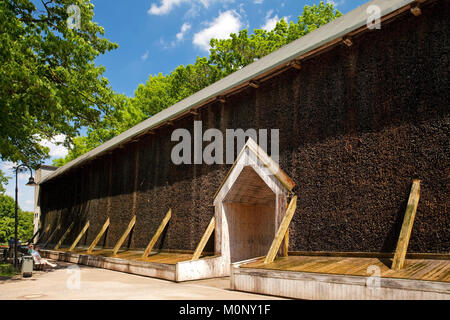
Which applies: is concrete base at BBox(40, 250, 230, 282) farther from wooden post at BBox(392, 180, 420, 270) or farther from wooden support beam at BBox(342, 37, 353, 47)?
wooden support beam at BBox(342, 37, 353, 47)

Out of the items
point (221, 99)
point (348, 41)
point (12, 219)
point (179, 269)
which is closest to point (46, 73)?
point (221, 99)

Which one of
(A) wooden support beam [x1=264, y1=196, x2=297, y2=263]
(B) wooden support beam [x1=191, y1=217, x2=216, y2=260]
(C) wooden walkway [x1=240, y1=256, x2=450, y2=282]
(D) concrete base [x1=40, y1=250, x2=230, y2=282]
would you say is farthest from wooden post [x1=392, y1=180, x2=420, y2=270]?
(B) wooden support beam [x1=191, y1=217, x2=216, y2=260]

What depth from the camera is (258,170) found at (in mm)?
10953

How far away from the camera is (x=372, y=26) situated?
8938 millimetres

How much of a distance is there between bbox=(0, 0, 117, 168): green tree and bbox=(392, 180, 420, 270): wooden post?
10.5 metres

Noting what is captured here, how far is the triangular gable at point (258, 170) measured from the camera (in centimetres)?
1036

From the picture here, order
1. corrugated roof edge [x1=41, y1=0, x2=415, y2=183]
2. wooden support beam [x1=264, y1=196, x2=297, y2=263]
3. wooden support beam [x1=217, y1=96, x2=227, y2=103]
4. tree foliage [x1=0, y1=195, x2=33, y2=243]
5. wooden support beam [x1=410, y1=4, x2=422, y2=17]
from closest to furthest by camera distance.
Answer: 1. wooden support beam [x1=410, y1=4, x2=422, y2=17]
2. corrugated roof edge [x1=41, y1=0, x2=415, y2=183]
3. wooden support beam [x1=264, y1=196, x2=297, y2=263]
4. wooden support beam [x1=217, y1=96, x2=227, y2=103]
5. tree foliage [x1=0, y1=195, x2=33, y2=243]

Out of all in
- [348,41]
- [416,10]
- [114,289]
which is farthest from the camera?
[114,289]

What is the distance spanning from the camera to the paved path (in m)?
8.28

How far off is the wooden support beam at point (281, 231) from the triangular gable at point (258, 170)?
45 centimetres

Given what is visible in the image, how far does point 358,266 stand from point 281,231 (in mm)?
2448

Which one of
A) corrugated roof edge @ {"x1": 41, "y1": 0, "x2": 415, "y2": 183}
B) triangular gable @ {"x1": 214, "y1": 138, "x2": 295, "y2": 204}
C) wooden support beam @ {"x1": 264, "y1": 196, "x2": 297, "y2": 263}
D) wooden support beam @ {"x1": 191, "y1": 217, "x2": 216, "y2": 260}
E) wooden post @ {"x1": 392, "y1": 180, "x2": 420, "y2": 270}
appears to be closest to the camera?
Result: wooden post @ {"x1": 392, "y1": 180, "x2": 420, "y2": 270}

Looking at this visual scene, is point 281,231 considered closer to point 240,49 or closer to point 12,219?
point 240,49

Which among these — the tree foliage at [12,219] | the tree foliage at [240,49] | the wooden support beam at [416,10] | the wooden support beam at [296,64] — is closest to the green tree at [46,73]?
the wooden support beam at [296,64]
